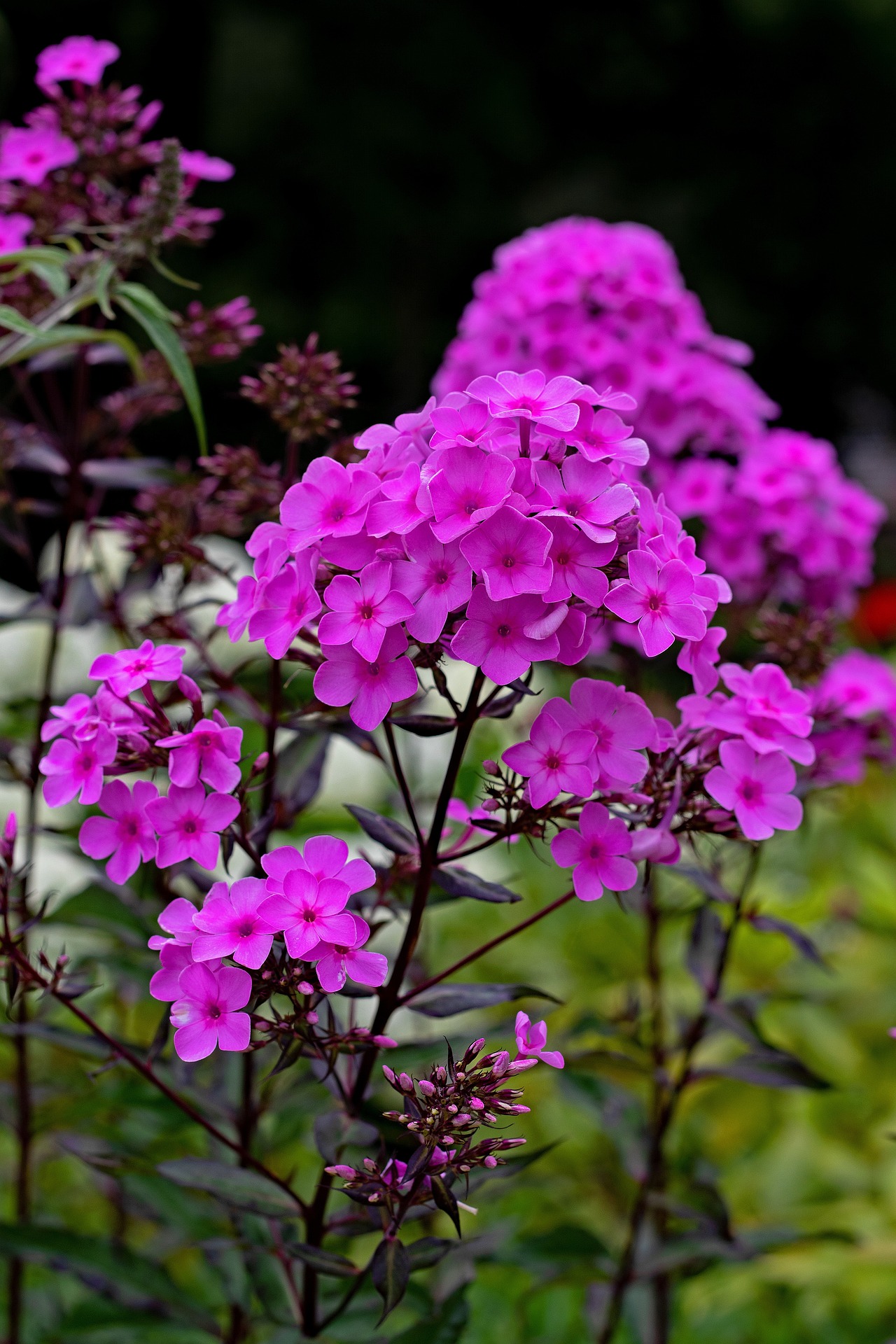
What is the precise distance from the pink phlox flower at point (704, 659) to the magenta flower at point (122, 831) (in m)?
0.35

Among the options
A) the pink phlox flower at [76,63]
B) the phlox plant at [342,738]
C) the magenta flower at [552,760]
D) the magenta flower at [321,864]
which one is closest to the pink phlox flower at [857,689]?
the phlox plant at [342,738]

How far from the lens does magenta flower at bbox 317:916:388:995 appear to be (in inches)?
26.4

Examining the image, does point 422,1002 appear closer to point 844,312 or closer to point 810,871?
point 810,871

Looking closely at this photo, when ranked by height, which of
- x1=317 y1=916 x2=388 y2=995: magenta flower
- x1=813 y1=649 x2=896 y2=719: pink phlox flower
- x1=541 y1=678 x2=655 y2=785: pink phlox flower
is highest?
x1=813 y1=649 x2=896 y2=719: pink phlox flower

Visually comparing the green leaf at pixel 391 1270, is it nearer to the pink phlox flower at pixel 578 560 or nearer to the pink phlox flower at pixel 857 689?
the pink phlox flower at pixel 578 560

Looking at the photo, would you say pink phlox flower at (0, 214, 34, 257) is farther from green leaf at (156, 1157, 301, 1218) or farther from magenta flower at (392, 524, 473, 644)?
green leaf at (156, 1157, 301, 1218)

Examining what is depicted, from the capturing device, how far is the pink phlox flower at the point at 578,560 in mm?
706

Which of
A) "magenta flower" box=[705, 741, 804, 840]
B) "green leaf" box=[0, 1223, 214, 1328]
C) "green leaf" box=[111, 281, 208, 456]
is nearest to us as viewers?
"magenta flower" box=[705, 741, 804, 840]

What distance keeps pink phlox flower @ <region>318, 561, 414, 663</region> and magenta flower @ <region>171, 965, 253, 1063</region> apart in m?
0.19

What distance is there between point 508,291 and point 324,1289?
1.11 m

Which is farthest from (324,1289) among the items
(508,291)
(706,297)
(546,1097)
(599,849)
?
(706,297)

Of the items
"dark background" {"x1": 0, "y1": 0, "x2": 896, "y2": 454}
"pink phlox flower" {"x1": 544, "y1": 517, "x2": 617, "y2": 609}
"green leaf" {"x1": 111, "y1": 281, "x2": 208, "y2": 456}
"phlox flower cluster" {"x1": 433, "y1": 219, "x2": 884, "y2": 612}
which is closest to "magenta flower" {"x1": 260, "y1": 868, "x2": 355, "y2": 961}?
"pink phlox flower" {"x1": 544, "y1": 517, "x2": 617, "y2": 609}

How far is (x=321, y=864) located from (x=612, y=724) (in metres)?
0.19

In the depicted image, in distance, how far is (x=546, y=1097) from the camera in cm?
197
